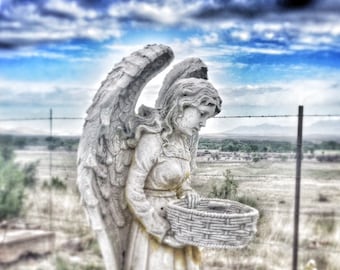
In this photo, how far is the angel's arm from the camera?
4.36 ft

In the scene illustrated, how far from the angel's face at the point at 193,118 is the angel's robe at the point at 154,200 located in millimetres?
62

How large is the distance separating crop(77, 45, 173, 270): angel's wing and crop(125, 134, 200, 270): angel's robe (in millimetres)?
41

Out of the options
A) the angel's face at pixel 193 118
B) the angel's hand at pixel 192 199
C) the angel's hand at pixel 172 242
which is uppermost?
the angel's face at pixel 193 118

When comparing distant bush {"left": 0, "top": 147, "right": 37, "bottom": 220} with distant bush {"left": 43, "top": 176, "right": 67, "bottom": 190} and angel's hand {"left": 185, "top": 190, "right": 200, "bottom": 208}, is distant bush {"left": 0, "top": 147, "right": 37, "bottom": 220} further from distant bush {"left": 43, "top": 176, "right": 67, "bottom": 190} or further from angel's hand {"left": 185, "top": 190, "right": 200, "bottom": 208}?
angel's hand {"left": 185, "top": 190, "right": 200, "bottom": 208}

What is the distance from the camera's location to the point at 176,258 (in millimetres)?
1392

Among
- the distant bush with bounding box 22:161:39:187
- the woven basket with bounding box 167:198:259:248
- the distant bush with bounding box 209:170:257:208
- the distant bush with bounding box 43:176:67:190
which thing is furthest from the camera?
the distant bush with bounding box 22:161:39:187

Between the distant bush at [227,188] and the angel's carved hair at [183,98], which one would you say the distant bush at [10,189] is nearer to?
the distant bush at [227,188]

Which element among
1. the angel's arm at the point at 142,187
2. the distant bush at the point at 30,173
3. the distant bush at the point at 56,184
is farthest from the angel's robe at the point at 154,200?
the distant bush at the point at 30,173

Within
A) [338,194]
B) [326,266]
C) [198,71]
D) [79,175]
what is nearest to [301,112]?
[338,194]

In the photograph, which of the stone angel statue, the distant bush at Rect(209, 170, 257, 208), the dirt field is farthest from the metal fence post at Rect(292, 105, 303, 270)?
the stone angel statue

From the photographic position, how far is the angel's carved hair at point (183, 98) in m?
1.31

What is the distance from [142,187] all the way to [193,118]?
0.23 meters

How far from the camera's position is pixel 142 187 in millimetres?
1338

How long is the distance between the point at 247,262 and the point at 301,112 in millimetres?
837
